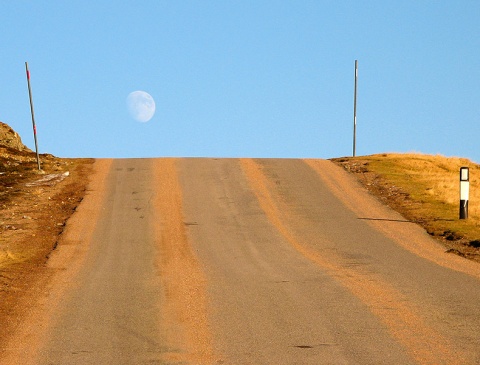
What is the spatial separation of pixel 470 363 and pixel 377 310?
2219 millimetres

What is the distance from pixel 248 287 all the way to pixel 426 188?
1445 cm

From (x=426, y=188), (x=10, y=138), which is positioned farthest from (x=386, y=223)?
(x=10, y=138)

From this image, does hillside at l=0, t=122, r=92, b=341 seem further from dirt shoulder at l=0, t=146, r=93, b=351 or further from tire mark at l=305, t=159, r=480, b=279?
tire mark at l=305, t=159, r=480, b=279

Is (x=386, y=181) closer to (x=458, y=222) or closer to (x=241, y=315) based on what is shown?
(x=458, y=222)

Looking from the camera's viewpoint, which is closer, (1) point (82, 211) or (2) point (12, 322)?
(2) point (12, 322)

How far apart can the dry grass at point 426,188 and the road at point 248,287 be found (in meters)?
0.82

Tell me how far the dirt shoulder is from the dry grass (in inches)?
351

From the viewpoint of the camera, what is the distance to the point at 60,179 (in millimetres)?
24516

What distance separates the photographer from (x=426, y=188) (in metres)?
23.1

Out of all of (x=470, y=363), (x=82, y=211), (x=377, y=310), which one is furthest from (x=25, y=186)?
(x=470, y=363)

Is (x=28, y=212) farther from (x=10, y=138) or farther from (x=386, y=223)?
(x=10, y=138)

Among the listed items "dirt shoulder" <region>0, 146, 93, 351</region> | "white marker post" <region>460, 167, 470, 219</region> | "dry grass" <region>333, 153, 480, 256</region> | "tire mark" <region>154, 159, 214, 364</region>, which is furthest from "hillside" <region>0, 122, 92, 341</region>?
"white marker post" <region>460, 167, 470, 219</region>

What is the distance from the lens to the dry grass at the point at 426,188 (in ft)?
55.6

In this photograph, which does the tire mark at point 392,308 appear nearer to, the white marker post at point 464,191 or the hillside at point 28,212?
the hillside at point 28,212
